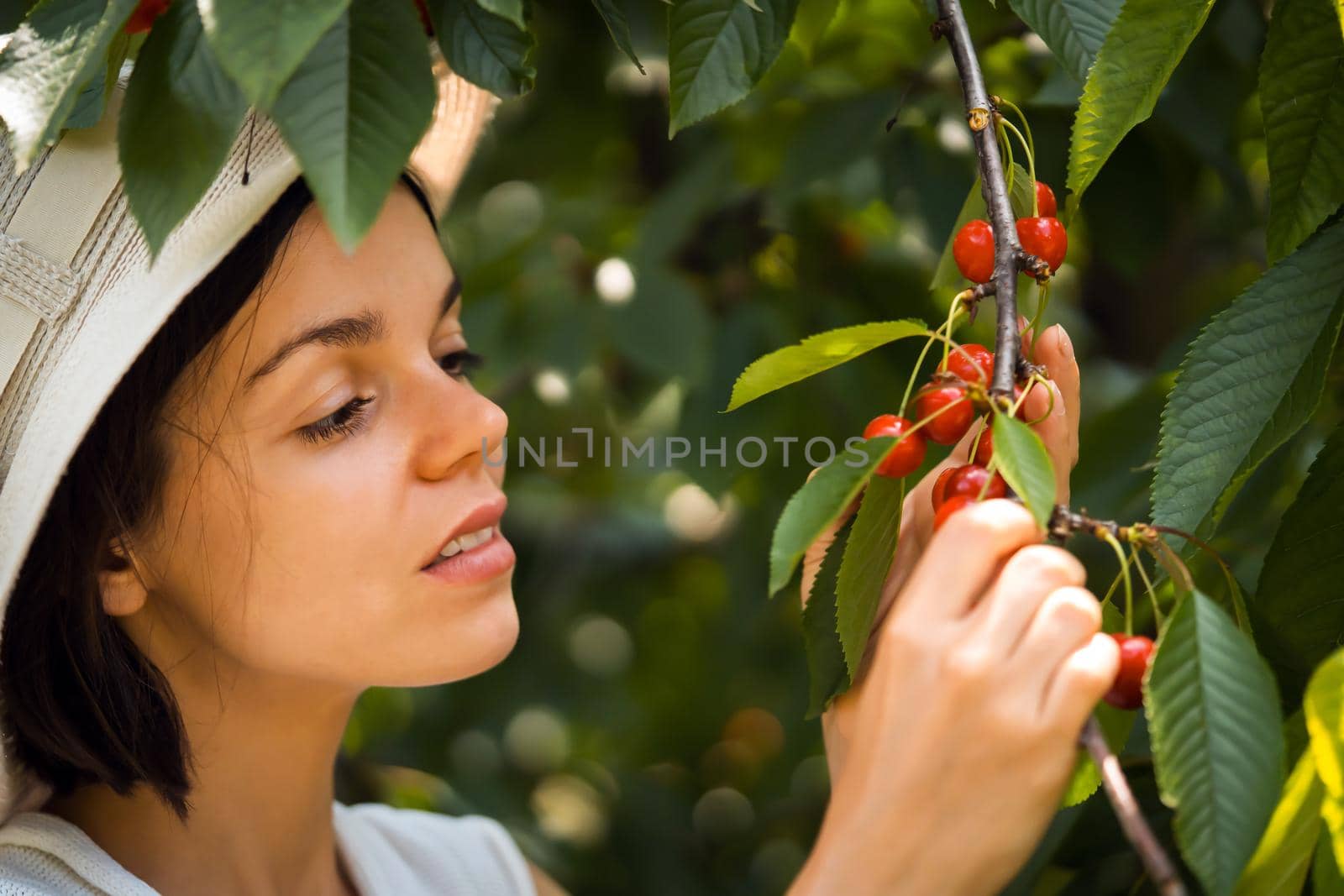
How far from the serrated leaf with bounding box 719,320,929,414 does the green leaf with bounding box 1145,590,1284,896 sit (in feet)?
0.90

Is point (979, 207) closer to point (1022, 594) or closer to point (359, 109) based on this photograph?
point (1022, 594)

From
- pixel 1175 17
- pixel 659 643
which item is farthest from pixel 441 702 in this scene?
pixel 1175 17

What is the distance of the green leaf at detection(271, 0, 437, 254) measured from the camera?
71 cm

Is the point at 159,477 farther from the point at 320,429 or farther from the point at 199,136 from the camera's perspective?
the point at 199,136

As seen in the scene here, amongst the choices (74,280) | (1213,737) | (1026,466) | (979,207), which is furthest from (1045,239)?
(74,280)

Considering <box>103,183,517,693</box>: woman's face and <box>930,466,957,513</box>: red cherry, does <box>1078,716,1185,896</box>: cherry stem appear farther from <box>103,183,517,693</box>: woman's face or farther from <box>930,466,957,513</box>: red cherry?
<box>103,183,517,693</box>: woman's face

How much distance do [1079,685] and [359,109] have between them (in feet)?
1.76

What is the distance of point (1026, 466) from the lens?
705mm

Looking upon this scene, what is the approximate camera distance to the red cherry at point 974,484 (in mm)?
810

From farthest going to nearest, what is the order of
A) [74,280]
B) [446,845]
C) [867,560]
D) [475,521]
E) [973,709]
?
[446,845]
[475,521]
[74,280]
[867,560]
[973,709]

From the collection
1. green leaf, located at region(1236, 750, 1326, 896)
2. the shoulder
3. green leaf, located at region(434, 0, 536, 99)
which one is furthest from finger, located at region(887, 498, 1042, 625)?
the shoulder

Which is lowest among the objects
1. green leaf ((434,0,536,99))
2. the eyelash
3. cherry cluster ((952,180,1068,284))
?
the eyelash

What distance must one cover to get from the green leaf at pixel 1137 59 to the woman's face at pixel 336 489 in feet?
1.92

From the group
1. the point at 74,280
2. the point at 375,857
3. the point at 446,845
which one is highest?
the point at 74,280
